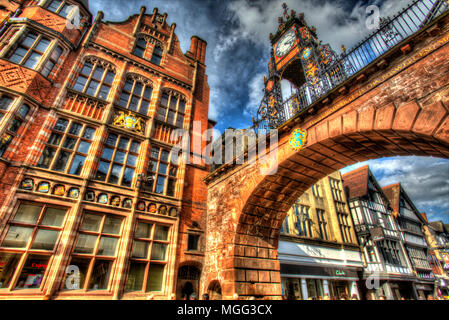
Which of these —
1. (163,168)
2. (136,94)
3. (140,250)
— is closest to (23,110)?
(136,94)

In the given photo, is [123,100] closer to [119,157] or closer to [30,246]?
[119,157]

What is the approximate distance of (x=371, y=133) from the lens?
18.8 feet

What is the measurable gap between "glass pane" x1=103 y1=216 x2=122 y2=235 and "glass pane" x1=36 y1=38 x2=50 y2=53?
324 inches

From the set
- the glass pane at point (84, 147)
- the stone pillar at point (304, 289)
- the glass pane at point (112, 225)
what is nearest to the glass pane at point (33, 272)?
the glass pane at point (112, 225)

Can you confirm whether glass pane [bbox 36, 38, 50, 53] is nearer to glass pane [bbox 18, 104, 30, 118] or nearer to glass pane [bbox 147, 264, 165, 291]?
glass pane [bbox 18, 104, 30, 118]

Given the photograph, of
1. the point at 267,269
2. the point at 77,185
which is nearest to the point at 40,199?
the point at 77,185

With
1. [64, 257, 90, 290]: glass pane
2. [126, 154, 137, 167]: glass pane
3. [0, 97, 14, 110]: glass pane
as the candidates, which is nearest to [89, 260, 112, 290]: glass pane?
[64, 257, 90, 290]: glass pane

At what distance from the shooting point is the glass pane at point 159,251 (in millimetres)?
9530

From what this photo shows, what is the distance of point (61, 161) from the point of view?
9.24 metres

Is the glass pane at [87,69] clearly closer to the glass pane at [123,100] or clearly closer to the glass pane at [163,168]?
the glass pane at [123,100]

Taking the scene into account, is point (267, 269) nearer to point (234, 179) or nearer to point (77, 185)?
point (234, 179)

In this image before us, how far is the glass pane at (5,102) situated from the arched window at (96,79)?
2.70 m
